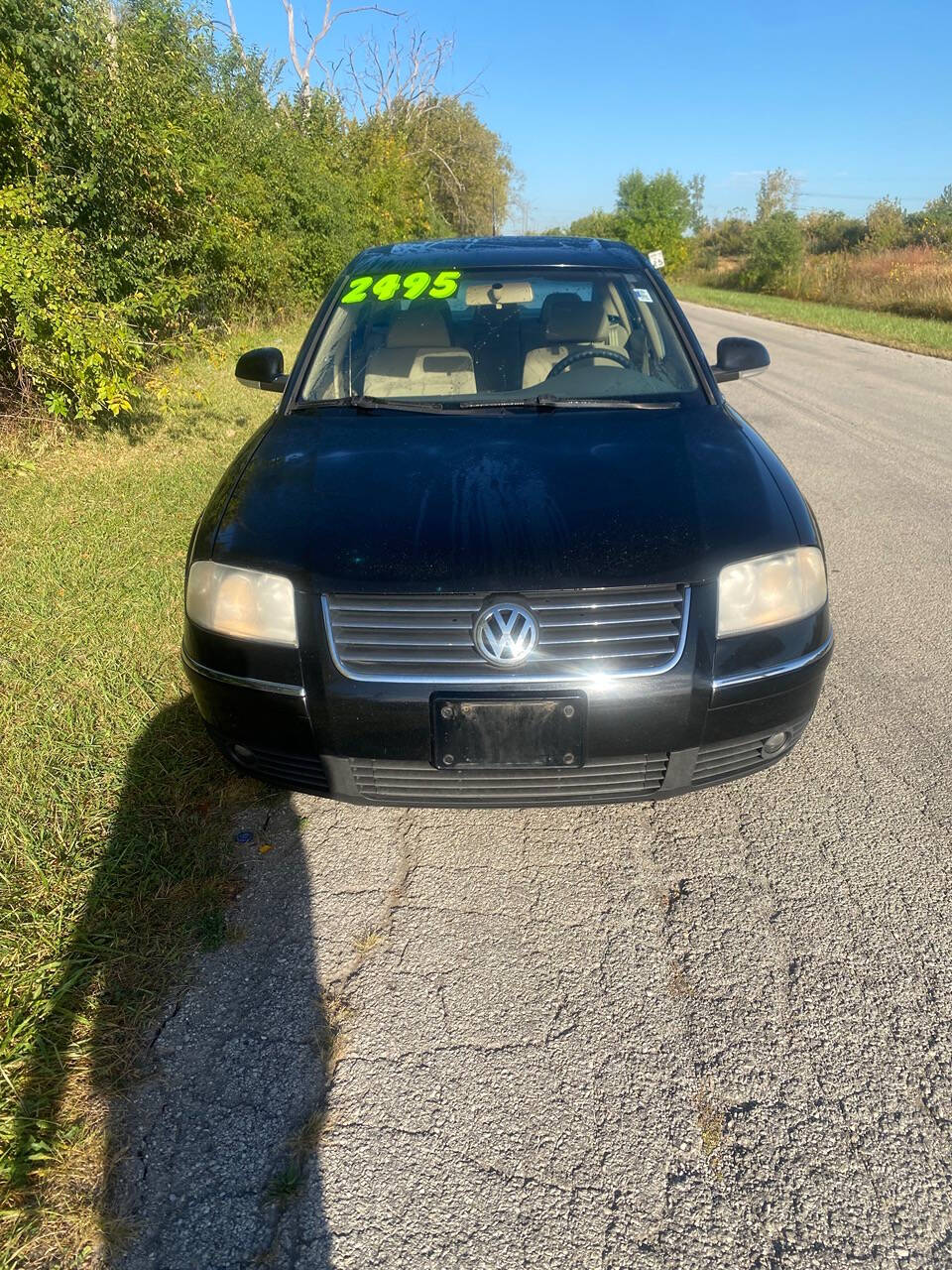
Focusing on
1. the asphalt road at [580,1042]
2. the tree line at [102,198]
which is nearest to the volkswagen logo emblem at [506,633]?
the asphalt road at [580,1042]

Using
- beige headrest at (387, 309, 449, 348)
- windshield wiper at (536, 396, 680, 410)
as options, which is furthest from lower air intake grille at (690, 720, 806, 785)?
beige headrest at (387, 309, 449, 348)

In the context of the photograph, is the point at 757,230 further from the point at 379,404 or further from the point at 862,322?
the point at 379,404

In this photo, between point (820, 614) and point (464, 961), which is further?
point (820, 614)

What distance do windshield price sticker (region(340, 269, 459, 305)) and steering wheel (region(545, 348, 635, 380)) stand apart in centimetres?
62

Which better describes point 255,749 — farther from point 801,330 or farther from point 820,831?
point 801,330

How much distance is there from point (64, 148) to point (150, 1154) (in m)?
5.84

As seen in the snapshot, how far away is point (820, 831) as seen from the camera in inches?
94.9

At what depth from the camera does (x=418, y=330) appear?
323 cm

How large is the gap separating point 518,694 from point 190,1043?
1.05m

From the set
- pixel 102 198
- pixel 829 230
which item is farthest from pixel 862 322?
pixel 829 230

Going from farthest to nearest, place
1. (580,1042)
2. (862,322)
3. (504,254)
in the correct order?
1. (862,322)
2. (504,254)
3. (580,1042)

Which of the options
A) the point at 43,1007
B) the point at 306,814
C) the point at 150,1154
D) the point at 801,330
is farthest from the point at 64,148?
the point at 801,330

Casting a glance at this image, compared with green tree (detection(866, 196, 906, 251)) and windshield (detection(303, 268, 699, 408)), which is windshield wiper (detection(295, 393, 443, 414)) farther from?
green tree (detection(866, 196, 906, 251))

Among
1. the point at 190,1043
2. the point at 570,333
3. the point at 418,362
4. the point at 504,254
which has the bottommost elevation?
the point at 190,1043
